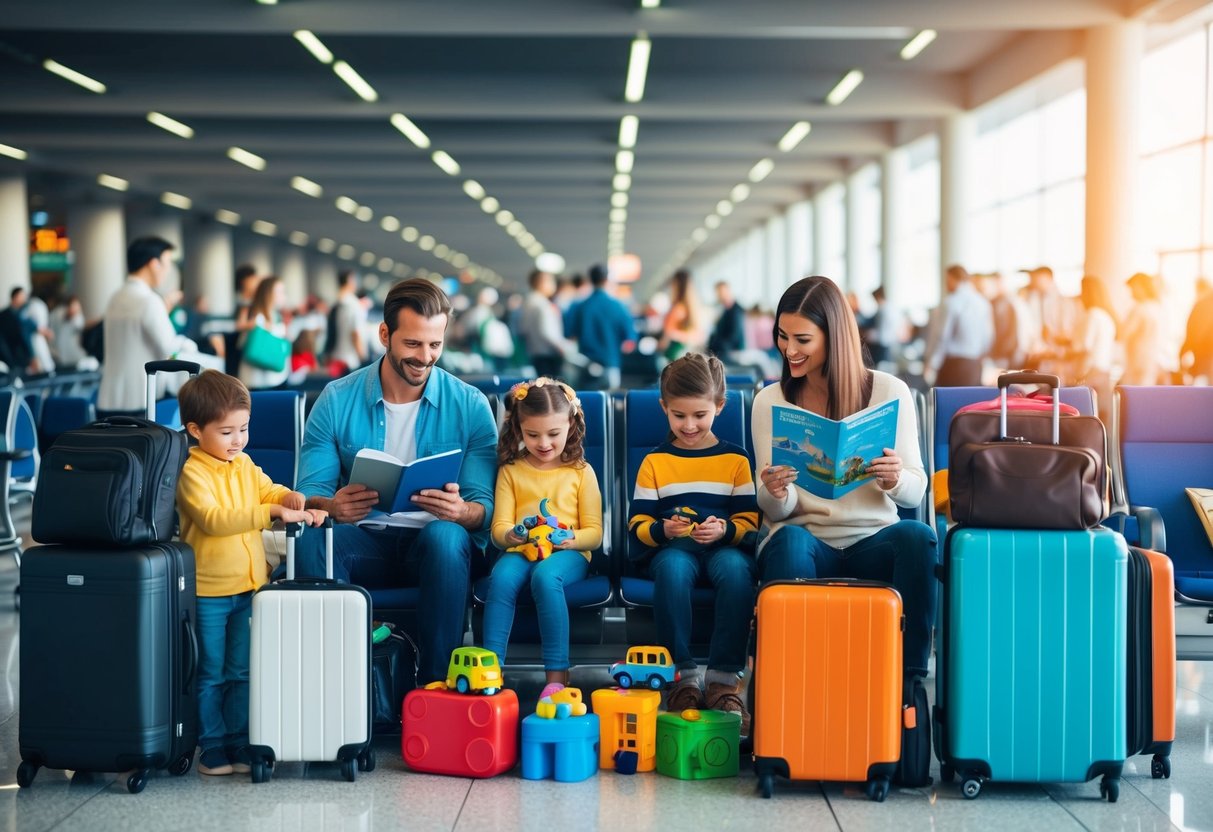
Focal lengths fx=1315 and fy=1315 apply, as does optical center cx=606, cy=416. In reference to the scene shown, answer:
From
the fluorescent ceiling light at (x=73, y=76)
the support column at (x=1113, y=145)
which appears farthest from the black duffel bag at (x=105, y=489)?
the fluorescent ceiling light at (x=73, y=76)

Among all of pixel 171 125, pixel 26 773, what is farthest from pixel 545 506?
pixel 171 125

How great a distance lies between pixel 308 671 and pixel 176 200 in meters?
25.8

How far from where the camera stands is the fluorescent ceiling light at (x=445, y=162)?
2031 centimetres

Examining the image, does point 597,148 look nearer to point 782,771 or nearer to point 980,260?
point 980,260

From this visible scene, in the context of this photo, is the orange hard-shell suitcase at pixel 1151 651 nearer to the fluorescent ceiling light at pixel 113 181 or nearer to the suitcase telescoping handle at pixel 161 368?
the suitcase telescoping handle at pixel 161 368

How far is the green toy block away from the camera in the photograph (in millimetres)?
3615

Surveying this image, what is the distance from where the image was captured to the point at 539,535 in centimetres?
404

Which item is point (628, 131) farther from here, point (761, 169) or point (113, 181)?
point (113, 181)

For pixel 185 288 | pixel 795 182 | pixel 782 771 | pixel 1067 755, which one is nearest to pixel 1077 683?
pixel 1067 755

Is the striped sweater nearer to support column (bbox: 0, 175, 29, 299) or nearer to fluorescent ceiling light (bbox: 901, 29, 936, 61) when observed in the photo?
fluorescent ceiling light (bbox: 901, 29, 936, 61)

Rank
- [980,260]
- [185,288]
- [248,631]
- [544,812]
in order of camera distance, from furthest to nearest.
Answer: [185,288] → [980,260] → [248,631] → [544,812]

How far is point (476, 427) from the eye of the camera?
14.1 ft

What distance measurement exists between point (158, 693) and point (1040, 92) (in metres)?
14.4

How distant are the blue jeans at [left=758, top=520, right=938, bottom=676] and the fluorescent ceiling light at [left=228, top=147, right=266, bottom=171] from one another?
17423 mm
